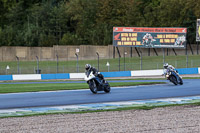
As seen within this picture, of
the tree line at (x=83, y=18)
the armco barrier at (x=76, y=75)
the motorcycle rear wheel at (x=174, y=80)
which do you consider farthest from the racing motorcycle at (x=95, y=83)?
the tree line at (x=83, y=18)

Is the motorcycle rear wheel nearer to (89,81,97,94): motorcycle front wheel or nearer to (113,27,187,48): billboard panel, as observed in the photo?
(89,81,97,94): motorcycle front wheel

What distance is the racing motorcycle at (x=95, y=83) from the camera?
18828 mm

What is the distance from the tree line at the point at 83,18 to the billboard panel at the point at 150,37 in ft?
58.5

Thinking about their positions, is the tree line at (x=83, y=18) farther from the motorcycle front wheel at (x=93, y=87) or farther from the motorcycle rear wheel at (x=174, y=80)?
the motorcycle front wheel at (x=93, y=87)

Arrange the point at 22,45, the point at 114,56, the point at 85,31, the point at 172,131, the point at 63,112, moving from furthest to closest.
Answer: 1. the point at 85,31
2. the point at 22,45
3. the point at 114,56
4. the point at 63,112
5. the point at 172,131

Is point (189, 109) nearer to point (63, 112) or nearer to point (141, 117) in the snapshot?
point (141, 117)

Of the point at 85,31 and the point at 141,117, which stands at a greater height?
the point at 85,31

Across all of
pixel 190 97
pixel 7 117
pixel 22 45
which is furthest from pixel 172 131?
pixel 22 45

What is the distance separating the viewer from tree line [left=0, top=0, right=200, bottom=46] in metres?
67.6

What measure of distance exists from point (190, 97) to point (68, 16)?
60753 mm

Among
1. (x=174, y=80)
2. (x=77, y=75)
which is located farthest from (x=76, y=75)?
(x=174, y=80)

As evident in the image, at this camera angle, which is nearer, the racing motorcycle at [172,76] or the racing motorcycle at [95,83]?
the racing motorcycle at [95,83]

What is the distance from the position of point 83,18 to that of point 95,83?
55.4 meters

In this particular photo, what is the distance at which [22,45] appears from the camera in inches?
2692
